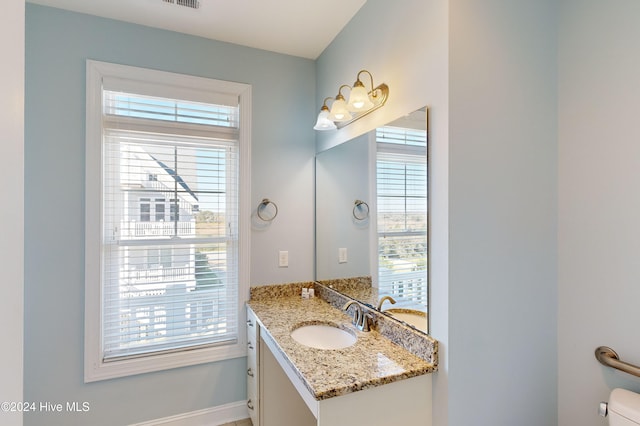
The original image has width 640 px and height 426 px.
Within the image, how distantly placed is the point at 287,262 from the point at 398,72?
1.48 meters

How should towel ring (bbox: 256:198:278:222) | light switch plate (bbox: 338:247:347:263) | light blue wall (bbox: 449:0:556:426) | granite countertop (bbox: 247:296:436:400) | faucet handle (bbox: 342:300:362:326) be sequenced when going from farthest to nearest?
towel ring (bbox: 256:198:278:222) < light switch plate (bbox: 338:247:347:263) < faucet handle (bbox: 342:300:362:326) < light blue wall (bbox: 449:0:556:426) < granite countertop (bbox: 247:296:436:400)

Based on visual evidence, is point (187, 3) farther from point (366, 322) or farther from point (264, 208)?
point (366, 322)

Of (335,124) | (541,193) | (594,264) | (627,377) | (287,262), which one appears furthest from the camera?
(287,262)

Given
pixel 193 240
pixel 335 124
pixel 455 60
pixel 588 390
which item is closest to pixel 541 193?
pixel 455 60

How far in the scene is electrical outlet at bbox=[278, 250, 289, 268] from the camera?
2.30 meters

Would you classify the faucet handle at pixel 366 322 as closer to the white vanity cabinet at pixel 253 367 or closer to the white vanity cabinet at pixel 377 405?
the white vanity cabinet at pixel 377 405

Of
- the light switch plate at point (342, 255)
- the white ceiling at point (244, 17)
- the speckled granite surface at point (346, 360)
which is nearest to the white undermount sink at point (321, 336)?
the speckled granite surface at point (346, 360)

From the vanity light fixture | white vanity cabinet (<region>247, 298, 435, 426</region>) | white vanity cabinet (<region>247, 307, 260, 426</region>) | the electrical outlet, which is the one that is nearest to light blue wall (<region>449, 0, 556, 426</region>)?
white vanity cabinet (<region>247, 298, 435, 426</region>)

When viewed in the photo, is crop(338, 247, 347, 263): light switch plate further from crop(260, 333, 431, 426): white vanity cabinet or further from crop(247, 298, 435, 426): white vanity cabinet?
crop(260, 333, 431, 426): white vanity cabinet

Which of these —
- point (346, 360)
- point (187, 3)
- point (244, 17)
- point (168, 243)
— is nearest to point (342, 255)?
point (346, 360)

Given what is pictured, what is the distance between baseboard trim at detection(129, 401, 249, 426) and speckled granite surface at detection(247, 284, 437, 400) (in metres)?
0.84

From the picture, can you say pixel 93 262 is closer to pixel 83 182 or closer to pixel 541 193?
pixel 83 182

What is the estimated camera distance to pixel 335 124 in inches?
81.7
